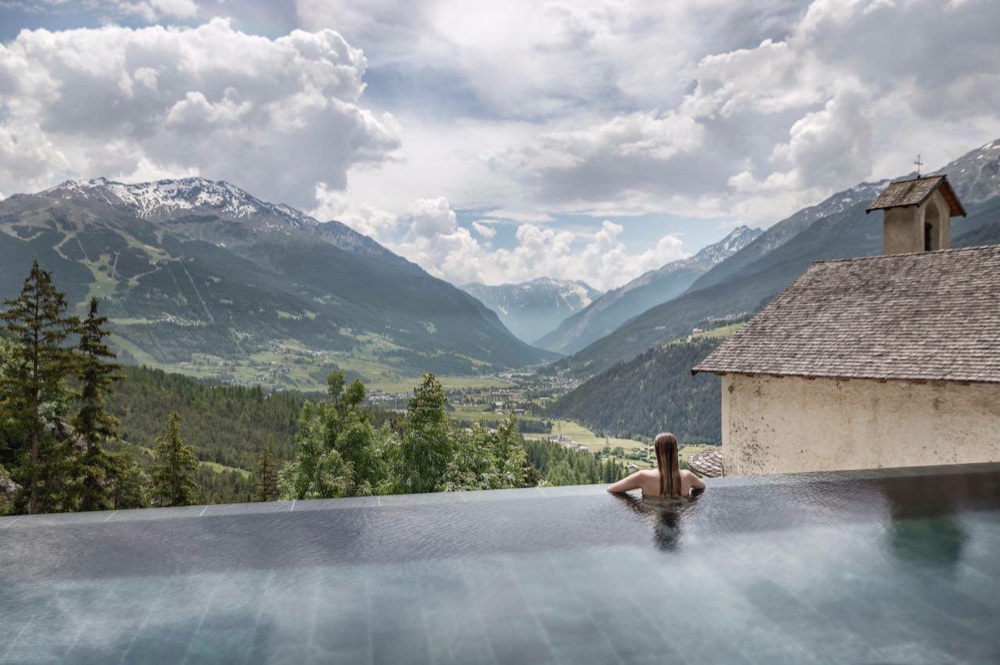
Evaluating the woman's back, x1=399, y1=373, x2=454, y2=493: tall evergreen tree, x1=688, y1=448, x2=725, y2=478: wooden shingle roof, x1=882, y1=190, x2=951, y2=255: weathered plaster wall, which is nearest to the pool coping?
the woman's back

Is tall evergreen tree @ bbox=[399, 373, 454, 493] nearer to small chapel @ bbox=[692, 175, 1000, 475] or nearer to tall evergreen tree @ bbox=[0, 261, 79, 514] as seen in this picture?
small chapel @ bbox=[692, 175, 1000, 475]

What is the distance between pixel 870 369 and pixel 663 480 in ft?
43.9

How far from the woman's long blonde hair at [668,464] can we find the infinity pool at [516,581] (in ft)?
0.90

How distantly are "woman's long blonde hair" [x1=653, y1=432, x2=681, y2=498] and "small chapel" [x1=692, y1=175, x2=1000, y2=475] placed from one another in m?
12.7

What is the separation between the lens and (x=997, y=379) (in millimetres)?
16688

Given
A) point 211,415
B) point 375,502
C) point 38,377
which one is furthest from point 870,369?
point 211,415

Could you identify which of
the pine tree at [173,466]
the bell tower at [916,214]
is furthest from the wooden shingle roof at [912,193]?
the pine tree at [173,466]

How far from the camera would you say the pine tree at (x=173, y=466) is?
48406 millimetres

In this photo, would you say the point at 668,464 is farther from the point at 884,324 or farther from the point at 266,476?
the point at 266,476

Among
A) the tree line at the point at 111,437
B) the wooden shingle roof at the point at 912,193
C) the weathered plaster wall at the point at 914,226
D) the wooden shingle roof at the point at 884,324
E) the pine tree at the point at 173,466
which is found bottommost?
the pine tree at the point at 173,466

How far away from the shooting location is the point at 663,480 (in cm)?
877

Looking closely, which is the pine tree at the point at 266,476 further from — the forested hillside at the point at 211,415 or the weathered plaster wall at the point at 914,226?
the forested hillside at the point at 211,415

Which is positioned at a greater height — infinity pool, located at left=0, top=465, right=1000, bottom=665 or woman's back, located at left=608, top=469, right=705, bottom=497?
woman's back, located at left=608, top=469, right=705, bottom=497

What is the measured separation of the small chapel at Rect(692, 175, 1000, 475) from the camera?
17938 millimetres
